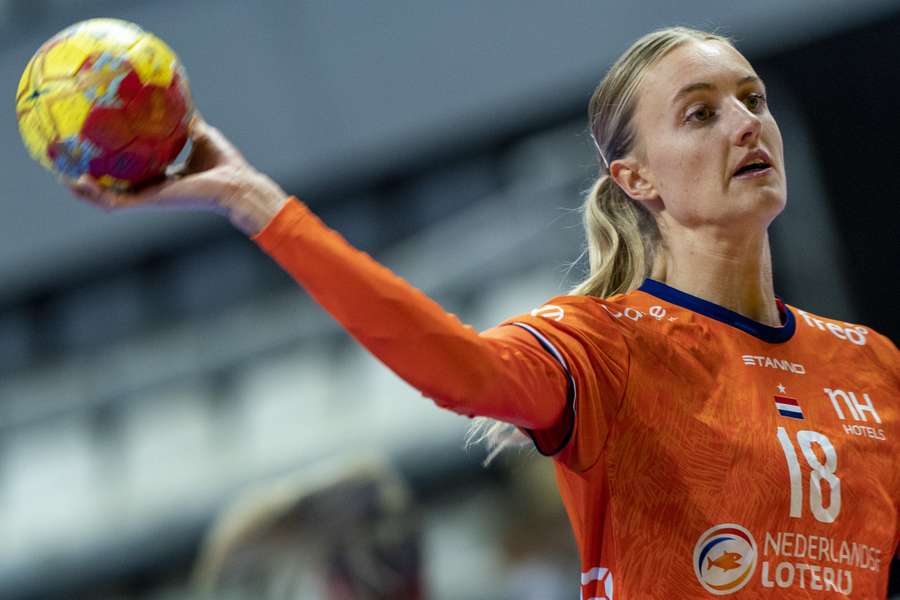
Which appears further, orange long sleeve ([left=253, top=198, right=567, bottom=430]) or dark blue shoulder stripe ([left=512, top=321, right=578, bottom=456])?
dark blue shoulder stripe ([left=512, top=321, right=578, bottom=456])

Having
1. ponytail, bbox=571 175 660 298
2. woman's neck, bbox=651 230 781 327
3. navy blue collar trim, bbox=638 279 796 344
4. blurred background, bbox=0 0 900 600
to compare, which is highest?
blurred background, bbox=0 0 900 600

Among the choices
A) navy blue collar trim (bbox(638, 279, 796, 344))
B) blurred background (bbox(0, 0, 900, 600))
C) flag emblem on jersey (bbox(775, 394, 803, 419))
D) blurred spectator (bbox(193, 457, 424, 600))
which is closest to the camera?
flag emblem on jersey (bbox(775, 394, 803, 419))

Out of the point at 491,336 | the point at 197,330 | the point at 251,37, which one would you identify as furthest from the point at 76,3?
the point at 491,336

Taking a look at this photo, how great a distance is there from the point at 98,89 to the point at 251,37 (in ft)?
20.5

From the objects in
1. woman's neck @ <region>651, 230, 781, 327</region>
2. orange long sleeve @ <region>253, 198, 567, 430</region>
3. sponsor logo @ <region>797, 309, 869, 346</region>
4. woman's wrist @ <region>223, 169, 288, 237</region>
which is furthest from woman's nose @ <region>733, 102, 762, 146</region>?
woman's wrist @ <region>223, 169, 288, 237</region>

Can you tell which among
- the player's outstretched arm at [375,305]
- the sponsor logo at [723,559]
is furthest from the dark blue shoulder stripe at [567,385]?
the sponsor logo at [723,559]

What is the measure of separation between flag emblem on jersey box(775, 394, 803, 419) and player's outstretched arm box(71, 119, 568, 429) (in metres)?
0.68

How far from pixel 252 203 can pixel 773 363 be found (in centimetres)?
118

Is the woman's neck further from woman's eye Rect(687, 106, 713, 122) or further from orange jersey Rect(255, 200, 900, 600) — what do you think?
woman's eye Rect(687, 106, 713, 122)

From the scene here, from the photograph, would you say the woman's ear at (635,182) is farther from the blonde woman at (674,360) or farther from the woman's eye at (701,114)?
the woman's eye at (701,114)

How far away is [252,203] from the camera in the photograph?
1.95 m

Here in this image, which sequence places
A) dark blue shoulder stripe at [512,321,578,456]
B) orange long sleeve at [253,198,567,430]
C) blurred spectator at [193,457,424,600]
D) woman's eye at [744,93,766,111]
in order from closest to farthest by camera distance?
orange long sleeve at [253,198,567,430]
dark blue shoulder stripe at [512,321,578,456]
woman's eye at [744,93,766,111]
blurred spectator at [193,457,424,600]

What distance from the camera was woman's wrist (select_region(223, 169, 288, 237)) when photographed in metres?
1.93

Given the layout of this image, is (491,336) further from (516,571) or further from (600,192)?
(516,571)
